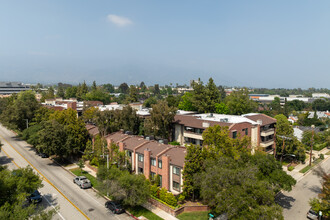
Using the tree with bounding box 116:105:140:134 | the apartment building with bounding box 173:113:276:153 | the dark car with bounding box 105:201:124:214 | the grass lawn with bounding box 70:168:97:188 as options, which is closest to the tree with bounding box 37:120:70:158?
the grass lawn with bounding box 70:168:97:188

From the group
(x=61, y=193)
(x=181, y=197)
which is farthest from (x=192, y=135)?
(x=61, y=193)

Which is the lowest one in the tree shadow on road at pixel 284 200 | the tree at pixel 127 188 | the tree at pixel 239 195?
the tree shadow on road at pixel 284 200

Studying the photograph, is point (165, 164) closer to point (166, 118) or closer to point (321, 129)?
point (166, 118)

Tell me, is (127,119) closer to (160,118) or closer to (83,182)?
(160,118)

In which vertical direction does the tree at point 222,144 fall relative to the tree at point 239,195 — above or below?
above

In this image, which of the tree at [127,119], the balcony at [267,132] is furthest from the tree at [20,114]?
the balcony at [267,132]

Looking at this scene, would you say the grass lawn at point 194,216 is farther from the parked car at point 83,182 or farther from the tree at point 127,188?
the parked car at point 83,182

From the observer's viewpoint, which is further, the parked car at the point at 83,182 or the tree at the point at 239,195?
the parked car at the point at 83,182
